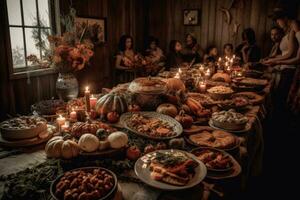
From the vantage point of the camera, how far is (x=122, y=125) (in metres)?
1.89

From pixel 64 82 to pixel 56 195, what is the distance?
1.63 metres

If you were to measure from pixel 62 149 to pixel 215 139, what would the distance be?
962 mm

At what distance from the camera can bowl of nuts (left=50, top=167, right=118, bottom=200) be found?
1.03 metres

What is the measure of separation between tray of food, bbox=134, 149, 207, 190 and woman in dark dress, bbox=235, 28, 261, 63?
4.67 meters

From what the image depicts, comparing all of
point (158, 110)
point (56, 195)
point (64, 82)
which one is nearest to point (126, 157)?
point (56, 195)

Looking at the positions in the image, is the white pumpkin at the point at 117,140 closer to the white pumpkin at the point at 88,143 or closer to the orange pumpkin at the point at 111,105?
the white pumpkin at the point at 88,143

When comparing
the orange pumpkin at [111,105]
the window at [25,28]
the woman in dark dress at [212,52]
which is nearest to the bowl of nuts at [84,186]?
the orange pumpkin at [111,105]

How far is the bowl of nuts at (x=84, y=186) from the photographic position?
1.03 meters

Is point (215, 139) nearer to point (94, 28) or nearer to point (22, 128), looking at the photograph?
point (22, 128)

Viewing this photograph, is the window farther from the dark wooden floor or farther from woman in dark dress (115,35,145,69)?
the dark wooden floor

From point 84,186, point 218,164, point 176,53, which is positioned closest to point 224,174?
point 218,164

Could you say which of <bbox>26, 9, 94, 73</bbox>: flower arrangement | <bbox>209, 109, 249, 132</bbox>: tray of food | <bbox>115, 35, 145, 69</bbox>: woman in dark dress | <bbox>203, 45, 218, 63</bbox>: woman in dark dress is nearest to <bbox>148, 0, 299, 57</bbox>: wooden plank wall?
<bbox>203, 45, 218, 63</bbox>: woman in dark dress

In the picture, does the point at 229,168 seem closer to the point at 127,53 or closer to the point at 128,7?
the point at 127,53

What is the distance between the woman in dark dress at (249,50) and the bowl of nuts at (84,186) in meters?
5.04
